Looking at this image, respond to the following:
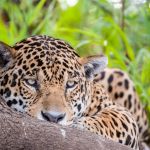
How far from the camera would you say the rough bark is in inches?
158

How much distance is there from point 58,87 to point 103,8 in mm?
3849

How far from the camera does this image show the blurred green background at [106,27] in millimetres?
8156

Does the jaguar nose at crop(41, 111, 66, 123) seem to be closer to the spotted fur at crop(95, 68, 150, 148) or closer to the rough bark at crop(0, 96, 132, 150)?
the rough bark at crop(0, 96, 132, 150)

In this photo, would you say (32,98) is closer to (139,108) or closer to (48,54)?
(48,54)

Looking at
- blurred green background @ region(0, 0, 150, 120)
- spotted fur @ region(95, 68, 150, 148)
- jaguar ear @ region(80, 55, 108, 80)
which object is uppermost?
blurred green background @ region(0, 0, 150, 120)

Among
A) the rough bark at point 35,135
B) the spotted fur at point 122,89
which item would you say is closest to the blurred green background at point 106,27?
the spotted fur at point 122,89

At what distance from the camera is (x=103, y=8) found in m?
8.85

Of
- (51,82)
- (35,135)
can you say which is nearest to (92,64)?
(51,82)

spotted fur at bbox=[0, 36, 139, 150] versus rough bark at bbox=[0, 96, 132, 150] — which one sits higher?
spotted fur at bbox=[0, 36, 139, 150]

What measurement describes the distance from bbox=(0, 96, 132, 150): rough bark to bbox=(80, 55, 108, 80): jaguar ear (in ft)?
4.68

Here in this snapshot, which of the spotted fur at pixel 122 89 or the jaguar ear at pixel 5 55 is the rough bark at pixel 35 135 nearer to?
the jaguar ear at pixel 5 55

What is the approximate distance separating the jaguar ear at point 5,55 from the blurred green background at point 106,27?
2.25 meters

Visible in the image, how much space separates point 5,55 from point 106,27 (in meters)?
3.98

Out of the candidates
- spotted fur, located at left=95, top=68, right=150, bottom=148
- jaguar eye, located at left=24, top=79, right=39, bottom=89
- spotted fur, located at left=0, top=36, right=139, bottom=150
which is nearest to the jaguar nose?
spotted fur, located at left=0, top=36, right=139, bottom=150
